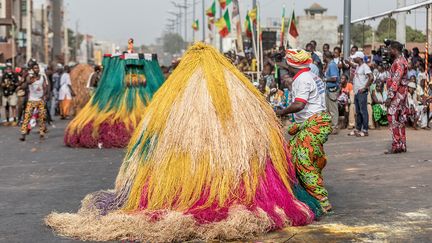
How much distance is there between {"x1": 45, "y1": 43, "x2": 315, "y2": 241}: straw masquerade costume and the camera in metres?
6.53

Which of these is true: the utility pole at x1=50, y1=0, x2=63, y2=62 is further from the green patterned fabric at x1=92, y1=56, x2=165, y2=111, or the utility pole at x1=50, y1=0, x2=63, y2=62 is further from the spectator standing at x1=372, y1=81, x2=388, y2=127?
the green patterned fabric at x1=92, y1=56, x2=165, y2=111

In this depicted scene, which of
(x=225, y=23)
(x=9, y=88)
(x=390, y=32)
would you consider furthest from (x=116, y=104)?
(x=225, y=23)

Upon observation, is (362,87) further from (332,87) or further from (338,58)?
(338,58)

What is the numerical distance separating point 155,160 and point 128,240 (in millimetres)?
921

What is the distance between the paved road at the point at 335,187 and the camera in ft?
22.1

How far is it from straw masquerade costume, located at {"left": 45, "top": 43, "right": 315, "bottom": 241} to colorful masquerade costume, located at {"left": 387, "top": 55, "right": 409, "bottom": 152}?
547 cm

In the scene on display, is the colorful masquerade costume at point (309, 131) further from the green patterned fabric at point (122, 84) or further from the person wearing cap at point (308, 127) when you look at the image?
the green patterned fabric at point (122, 84)

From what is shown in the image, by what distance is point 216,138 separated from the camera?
22.9 ft

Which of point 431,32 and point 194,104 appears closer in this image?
point 194,104

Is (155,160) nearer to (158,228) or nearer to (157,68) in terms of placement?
(158,228)

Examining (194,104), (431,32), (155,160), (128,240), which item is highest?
(431,32)

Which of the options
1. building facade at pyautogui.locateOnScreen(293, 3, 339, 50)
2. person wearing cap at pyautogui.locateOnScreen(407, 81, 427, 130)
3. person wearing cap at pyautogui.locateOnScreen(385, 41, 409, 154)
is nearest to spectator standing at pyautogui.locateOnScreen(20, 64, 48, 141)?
person wearing cap at pyautogui.locateOnScreen(385, 41, 409, 154)

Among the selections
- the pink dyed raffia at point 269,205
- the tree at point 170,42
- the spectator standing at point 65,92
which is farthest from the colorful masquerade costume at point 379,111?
the tree at point 170,42

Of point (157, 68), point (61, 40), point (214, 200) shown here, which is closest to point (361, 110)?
point (157, 68)
